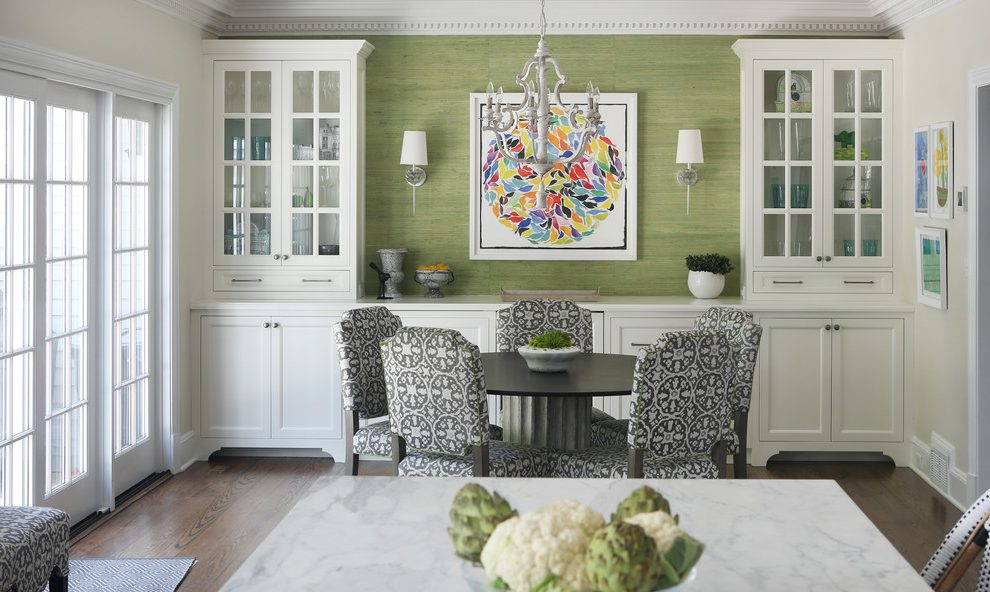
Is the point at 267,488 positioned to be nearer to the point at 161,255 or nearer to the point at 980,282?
the point at 161,255

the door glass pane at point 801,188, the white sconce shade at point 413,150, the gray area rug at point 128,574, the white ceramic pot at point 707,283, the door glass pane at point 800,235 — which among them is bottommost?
the gray area rug at point 128,574

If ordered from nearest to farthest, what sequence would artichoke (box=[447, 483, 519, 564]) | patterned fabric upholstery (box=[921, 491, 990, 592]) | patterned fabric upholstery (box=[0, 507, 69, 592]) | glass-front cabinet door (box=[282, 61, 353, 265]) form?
artichoke (box=[447, 483, 519, 564])
patterned fabric upholstery (box=[921, 491, 990, 592])
patterned fabric upholstery (box=[0, 507, 69, 592])
glass-front cabinet door (box=[282, 61, 353, 265])

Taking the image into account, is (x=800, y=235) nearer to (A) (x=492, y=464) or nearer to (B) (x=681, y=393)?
(B) (x=681, y=393)

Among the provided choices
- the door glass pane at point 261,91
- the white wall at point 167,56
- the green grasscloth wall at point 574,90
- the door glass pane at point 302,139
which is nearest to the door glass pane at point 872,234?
the green grasscloth wall at point 574,90

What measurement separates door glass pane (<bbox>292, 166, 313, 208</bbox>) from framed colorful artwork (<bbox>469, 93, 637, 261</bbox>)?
3.21ft

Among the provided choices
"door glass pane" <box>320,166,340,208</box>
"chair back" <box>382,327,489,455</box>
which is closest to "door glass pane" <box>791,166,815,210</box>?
"door glass pane" <box>320,166,340,208</box>

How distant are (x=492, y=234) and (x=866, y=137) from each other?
226cm

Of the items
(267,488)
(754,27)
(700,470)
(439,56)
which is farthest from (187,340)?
Result: (754,27)

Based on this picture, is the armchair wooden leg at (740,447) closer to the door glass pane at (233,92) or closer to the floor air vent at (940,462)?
the floor air vent at (940,462)

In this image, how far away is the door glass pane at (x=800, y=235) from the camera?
5816 mm

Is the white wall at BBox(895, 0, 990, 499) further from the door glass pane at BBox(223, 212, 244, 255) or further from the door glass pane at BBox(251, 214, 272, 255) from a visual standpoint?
the door glass pane at BBox(223, 212, 244, 255)

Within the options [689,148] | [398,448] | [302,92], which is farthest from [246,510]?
[689,148]

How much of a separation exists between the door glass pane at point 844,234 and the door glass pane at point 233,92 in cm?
352

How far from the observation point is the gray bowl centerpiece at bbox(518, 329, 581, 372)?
4.11 metres
